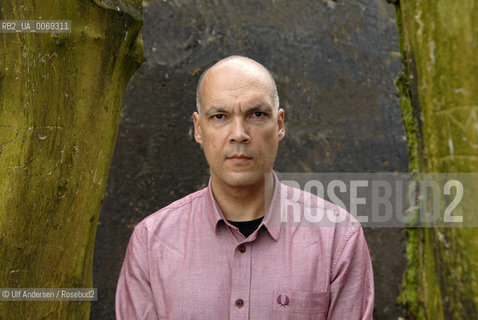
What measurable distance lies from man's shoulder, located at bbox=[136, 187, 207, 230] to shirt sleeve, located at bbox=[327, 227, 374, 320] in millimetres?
630

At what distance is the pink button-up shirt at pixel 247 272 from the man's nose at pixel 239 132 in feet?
1.00

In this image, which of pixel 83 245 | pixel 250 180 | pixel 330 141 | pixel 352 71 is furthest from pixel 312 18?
pixel 83 245

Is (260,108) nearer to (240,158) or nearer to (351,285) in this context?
(240,158)

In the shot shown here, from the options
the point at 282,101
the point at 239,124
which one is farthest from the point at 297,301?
the point at 282,101

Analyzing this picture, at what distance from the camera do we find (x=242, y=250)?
7.38 ft

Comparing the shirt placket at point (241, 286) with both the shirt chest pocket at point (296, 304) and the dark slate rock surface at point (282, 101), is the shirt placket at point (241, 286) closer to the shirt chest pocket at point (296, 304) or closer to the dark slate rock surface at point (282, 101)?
the shirt chest pocket at point (296, 304)

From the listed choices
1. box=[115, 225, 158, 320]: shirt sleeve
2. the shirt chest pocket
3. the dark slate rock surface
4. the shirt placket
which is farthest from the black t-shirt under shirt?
the dark slate rock surface

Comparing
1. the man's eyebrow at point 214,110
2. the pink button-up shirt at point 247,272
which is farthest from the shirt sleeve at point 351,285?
the man's eyebrow at point 214,110

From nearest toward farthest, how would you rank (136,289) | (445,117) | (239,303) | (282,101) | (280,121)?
1. (445,117)
2. (239,303)
3. (136,289)
4. (280,121)
5. (282,101)

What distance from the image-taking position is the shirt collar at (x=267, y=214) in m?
2.28

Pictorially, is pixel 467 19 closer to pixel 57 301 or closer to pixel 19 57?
pixel 19 57

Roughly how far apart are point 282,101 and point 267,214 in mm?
1750

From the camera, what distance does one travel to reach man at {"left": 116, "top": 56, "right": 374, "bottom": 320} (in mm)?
2188

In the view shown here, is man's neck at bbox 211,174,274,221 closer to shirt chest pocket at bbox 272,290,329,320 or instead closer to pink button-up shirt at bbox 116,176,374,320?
pink button-up shirt at bbox 116,176,374,320
